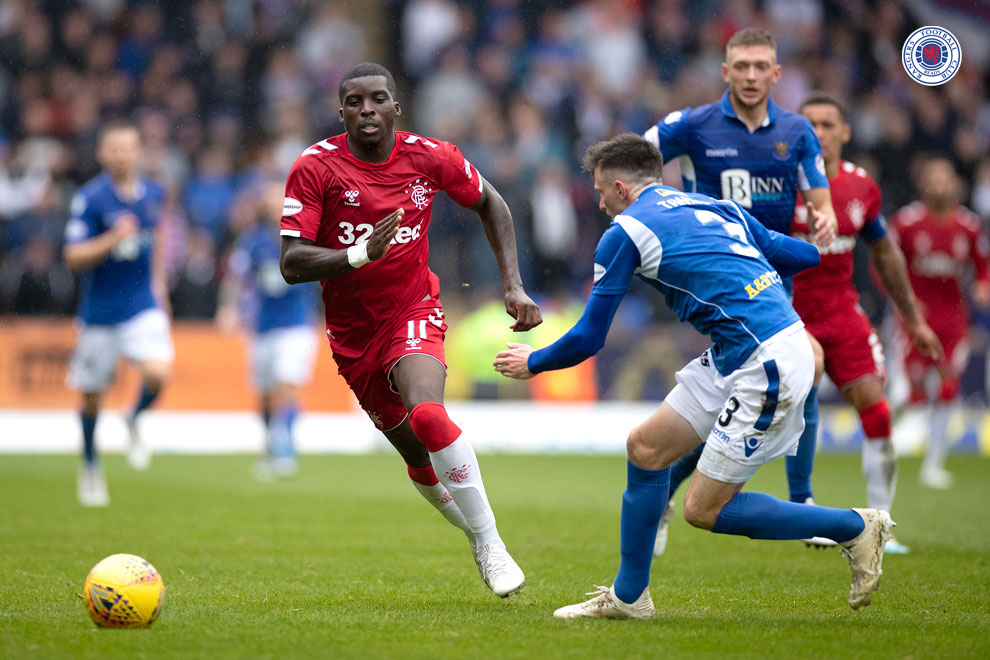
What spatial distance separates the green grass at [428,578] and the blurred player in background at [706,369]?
44 cm

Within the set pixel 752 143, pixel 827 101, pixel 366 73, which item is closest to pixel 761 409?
pixel 752 143

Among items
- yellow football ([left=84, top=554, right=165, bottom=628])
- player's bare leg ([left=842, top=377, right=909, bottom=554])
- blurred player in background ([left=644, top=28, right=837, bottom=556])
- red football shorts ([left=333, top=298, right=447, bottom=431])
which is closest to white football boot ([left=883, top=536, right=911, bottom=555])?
player's bare leg ([left=842, top=377, right=909, bottom=554])

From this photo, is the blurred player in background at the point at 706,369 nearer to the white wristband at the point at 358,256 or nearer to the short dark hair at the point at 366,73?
the white wristband at the point at 358,256

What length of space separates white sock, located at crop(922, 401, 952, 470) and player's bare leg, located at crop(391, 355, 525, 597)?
8.69m

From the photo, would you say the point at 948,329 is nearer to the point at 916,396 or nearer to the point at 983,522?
the point at 916,396

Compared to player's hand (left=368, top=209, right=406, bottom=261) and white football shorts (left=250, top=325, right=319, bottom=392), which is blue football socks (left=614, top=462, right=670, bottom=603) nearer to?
player's hand (left=368, top=209, right=406, bottom=261)

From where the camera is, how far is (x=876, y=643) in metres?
5.23

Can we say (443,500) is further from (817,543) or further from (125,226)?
(125,226)

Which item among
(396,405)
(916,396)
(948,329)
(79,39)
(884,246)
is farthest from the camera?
(79,39)

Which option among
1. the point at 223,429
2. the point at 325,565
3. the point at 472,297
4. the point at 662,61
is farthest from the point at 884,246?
the point at 662,61

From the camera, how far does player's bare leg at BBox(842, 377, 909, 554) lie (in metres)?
8.38

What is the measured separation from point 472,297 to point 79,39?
8576 millimetres

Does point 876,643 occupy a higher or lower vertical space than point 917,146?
lower

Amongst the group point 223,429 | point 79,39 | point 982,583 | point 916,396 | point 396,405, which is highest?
point 79,39
